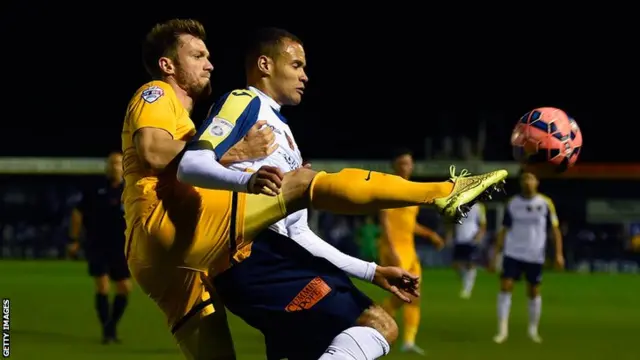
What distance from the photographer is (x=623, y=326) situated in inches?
600

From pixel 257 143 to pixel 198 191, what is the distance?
0.36 meters

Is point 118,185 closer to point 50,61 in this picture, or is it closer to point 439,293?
point 439,293

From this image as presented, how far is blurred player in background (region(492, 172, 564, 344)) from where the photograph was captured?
1346cm

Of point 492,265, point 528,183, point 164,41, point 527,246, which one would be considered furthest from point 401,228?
point 492,265

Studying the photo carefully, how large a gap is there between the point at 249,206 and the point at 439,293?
16.5 metres

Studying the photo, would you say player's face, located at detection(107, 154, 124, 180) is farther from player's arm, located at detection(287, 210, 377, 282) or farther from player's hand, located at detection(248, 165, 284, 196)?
player's hand, located at detection(248, 165, 284, 196)

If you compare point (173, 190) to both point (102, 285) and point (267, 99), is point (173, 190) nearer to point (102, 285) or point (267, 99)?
point (267, 99)

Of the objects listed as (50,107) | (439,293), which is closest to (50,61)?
(50,107)

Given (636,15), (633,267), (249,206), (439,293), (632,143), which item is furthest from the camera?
(636,15)

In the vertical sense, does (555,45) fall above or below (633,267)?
above

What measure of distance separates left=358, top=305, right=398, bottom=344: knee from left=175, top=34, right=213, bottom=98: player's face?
1.54m

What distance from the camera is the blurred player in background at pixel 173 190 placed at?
4.95 m

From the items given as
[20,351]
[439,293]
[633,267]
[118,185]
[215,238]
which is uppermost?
[215,238]

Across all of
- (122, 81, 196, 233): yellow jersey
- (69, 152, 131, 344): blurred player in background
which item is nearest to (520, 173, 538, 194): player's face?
(69, 152, 131, 344): blurred player in background
